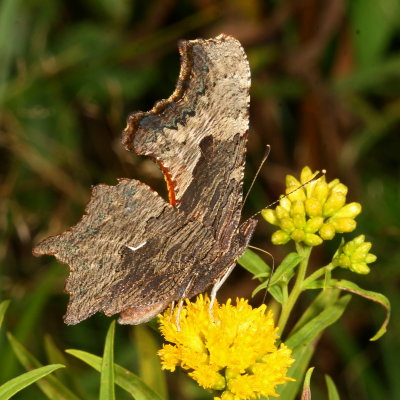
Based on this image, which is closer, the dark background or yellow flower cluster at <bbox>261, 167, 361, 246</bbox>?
yellow flower cluster at <bbox>261, 167, 361, 246</bbox>

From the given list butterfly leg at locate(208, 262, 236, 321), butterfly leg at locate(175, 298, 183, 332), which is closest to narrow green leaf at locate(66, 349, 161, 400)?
butterfly leg at locate(175, 298, 183, 332)

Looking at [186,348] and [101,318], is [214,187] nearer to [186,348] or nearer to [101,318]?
[186,348]

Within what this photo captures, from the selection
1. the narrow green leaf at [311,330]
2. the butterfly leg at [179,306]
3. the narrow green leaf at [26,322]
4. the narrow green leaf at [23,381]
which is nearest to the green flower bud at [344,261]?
the narrow green leaf at [311,330]

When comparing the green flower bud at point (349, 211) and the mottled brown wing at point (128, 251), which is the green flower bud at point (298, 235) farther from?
the mottled brown wing at point (128, 251)

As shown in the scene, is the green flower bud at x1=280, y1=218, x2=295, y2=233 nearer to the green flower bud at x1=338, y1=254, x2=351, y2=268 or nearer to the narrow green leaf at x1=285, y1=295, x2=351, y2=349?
the green flower bud at x1=338, y1=254, x2=351, y2=268

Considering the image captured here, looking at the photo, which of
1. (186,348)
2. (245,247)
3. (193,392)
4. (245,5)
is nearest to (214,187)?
(245,247)

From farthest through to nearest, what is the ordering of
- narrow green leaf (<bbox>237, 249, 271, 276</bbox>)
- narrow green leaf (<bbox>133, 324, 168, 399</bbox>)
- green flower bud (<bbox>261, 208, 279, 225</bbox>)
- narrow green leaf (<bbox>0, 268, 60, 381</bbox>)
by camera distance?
narrow green leaf (<bbox>0, 268, 60, 381</bbox>)
narrow green leaf (<bbox>133, 324, 168, 399</bbox>)
green flower bud (<bbox>261, 208, 279, 225</bbox>)
narrow green leaf (<bbox>237, 249, 271, 276</bbox>)
